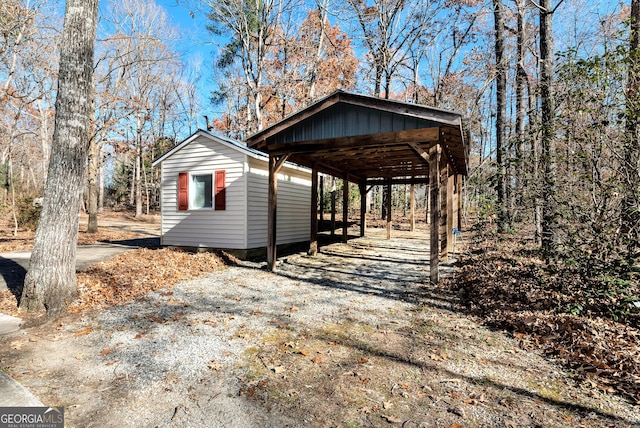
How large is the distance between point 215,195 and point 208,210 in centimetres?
52

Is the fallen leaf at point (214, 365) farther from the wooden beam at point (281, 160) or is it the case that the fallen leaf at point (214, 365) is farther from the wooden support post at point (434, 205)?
the wooden beam at point (281, 160)

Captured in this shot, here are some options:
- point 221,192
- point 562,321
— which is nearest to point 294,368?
point 562,321

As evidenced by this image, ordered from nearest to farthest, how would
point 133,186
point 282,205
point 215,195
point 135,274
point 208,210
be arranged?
point 135,274, point 215,195, point 208,210, point 282,205, point 133,186

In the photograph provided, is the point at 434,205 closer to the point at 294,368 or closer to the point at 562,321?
the point at 562,321

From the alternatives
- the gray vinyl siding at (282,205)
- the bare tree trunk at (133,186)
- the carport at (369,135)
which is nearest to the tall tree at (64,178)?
the carport at (369,135)

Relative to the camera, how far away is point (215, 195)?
27.9 ft

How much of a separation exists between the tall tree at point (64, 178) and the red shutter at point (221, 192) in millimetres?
4169

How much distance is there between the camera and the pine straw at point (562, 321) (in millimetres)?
2693

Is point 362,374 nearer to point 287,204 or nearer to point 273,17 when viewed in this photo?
point 287,204

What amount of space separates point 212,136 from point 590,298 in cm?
859

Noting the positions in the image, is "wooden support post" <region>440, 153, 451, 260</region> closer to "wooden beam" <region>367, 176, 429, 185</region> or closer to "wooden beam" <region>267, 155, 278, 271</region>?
"wooden beam" <region>267, 155, 278, 271</region>

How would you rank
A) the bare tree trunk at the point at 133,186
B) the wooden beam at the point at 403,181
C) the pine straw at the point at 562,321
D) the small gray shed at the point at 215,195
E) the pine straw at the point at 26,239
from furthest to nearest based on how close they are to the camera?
the bare tree trunk at the point at 133,186, the wooden beam at the point at 403,181, the pine straw at the point at 26,239, the small gray shed at the point at 215,195, the pine straw at the point at 562,321

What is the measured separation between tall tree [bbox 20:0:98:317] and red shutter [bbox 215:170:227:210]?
4.17 meters

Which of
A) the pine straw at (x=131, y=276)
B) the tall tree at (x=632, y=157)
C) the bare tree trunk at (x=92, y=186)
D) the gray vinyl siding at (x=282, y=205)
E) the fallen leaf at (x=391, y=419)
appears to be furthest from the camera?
the bare tree trunk at (x=92, y=186)
